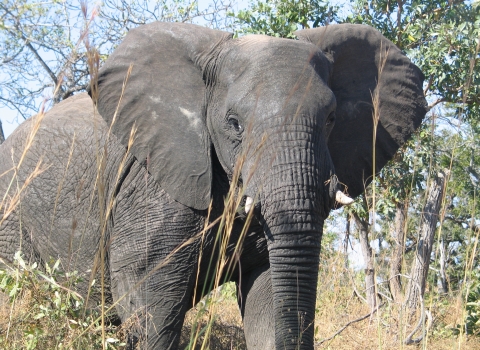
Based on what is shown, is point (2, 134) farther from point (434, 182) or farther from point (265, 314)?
point (265, 314)

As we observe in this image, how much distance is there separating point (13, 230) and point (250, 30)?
9.12 ft

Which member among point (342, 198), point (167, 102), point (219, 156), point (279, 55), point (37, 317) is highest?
point (279, 55)

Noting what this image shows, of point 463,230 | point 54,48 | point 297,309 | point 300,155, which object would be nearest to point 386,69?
point 300,155

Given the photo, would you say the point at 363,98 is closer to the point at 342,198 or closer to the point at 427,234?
the point at 342,198

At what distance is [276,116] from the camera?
13.0 feet

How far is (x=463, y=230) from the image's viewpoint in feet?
37.4

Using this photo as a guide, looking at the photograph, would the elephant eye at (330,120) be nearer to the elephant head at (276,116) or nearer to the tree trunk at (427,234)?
the elephant head at (276,116)

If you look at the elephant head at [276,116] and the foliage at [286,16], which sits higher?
the foliage at [286,16]

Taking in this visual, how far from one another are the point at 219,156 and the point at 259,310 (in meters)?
1.03

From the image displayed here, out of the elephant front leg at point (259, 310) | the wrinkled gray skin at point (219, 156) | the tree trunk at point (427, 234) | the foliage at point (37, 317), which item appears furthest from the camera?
the tree trunk at point (427, 234)

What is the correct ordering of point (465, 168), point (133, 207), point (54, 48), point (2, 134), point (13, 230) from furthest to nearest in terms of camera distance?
point (54, 48), point (2, 134), point (465, 168), point (13, 230), point (133, 207)

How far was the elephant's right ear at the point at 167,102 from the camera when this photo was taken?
455cm

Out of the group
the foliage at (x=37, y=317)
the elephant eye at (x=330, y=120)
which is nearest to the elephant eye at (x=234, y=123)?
the elephant eye at (x=330, y=120)

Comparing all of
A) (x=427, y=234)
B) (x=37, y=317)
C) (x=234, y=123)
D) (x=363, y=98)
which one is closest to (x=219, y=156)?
(x=234, y=123)
